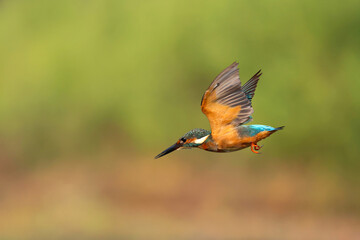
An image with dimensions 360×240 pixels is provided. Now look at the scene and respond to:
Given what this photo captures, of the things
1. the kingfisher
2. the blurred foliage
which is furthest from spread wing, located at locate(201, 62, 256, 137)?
the blurred foliage

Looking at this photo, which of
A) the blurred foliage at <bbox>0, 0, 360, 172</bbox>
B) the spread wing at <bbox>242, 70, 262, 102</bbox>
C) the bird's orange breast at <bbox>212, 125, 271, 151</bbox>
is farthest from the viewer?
the blurred foliage at <bbox>0, 0, 360, 172</bbox>

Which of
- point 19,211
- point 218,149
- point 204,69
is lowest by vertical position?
point 218,149

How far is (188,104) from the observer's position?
9.89m

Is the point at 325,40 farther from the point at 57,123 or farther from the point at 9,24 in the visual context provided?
the point at 9,24

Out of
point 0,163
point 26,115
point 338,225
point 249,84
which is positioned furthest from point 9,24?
point 249,84

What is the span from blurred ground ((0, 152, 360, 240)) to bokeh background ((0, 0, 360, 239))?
2 centimetres

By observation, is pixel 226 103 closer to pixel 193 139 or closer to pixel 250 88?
pixel 193 139

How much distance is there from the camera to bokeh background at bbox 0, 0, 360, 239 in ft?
31.3

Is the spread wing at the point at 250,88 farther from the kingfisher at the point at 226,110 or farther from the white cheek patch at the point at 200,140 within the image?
the white cheek patch at the point at 200,140

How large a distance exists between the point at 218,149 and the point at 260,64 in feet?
19.4

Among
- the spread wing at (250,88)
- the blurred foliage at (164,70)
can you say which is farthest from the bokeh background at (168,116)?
the spread wing at (250,88)

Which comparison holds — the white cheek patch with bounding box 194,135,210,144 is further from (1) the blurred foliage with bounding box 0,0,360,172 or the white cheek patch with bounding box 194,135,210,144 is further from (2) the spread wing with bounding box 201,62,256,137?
(1) the blurred foliage with bounding box 0,0,360,172

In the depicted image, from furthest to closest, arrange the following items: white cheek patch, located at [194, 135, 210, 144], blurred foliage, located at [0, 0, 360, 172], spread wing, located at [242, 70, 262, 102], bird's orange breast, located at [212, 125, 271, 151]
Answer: blurred foliage, located at [0, 0, 360, 172] < spread wing, located at [242, 70, 262, 102] < white cheek patch, located at [194, 135, 210, 144] < bird's orange breast, located at [212, 125, 271, 151]

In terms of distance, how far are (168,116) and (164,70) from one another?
664mm
